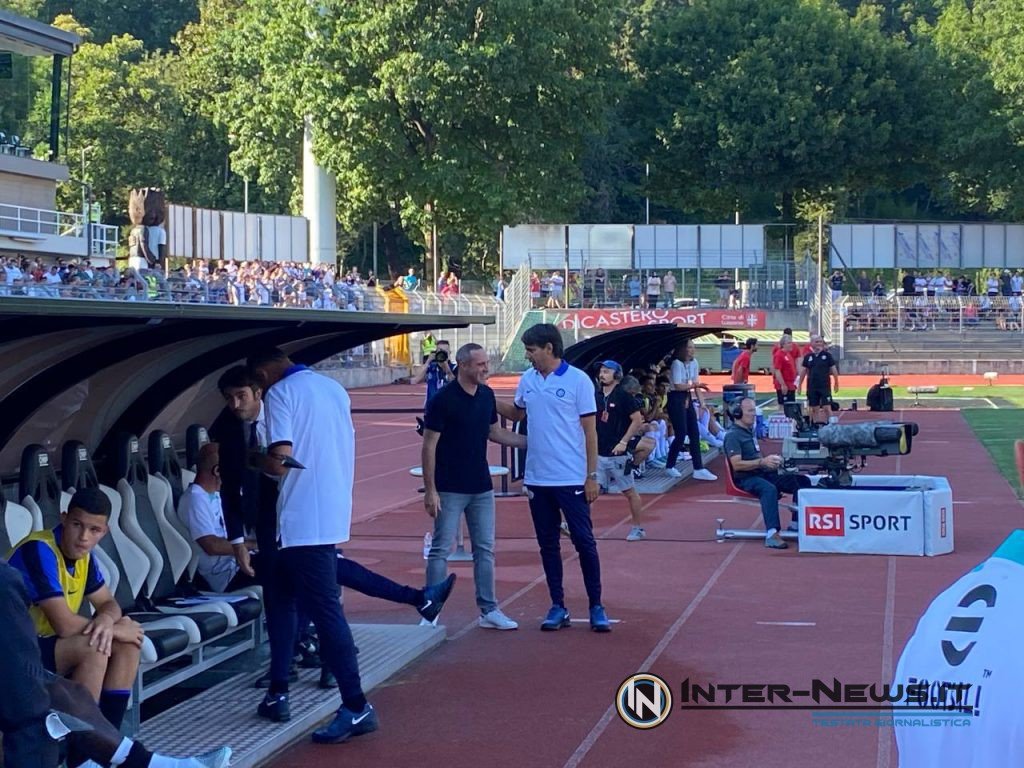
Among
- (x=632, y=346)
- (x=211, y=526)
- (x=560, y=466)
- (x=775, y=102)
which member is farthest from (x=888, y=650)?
(x=775, y=102)

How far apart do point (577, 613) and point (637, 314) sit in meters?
33.4

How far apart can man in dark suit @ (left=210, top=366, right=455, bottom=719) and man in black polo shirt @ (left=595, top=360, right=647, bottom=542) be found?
5.11 meters

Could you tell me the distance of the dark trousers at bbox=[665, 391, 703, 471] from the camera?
19016 millimetres

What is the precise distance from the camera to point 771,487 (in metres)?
13.2

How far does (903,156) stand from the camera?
61.8m

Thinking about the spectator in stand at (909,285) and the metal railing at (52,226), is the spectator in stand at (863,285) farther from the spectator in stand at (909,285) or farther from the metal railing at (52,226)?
the metal railing at (52,226)

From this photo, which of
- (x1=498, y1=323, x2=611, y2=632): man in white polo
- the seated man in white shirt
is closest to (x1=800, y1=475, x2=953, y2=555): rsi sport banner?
(x1=498, y1=323, x2=611, y2=632): man in white polo

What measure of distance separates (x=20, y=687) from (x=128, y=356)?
3344mm

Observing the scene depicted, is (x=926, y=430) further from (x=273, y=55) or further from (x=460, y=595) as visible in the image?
(x=273, y=55)

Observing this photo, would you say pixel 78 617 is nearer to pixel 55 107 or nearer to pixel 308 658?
pixel 308 658

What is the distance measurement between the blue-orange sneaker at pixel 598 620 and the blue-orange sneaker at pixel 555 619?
19 centimetres

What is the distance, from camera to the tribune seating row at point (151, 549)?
23.3 ft

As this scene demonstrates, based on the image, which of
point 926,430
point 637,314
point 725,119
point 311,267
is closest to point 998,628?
point 926,430

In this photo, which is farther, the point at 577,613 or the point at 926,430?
the point at 926,430
